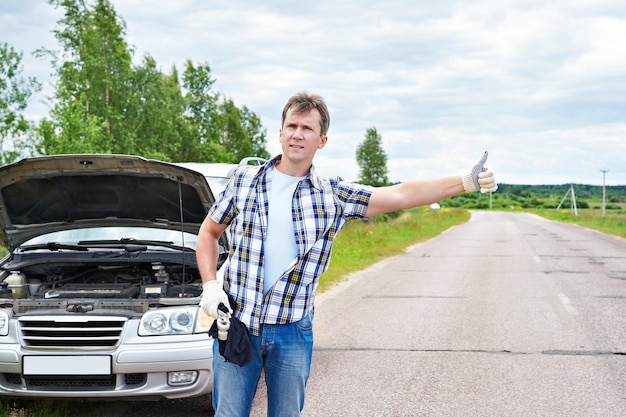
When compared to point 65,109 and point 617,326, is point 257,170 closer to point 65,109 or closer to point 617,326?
point 617,326

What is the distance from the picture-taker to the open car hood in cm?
491

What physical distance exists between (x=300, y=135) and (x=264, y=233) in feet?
1.31

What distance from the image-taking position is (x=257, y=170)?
278cm

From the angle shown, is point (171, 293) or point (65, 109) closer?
point (171, 293)

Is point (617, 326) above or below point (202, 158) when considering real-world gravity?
below

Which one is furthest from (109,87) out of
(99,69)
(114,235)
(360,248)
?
(114,235)

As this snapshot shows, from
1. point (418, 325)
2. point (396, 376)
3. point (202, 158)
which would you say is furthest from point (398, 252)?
point (202, 158)

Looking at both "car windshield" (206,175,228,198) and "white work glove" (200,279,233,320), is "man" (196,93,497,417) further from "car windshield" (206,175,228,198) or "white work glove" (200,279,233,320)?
"car windshield" (206,175,228,198)

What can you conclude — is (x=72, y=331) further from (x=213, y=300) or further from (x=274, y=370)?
(x=274, y=370)

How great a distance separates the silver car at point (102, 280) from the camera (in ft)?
14.3

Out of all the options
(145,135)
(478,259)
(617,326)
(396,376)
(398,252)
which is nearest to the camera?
(396,376)

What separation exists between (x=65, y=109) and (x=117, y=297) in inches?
1043

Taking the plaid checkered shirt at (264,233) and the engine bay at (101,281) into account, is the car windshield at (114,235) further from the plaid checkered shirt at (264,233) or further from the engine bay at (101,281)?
the plaid checkered shirt at (264,233)

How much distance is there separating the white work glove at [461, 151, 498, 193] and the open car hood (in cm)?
237
